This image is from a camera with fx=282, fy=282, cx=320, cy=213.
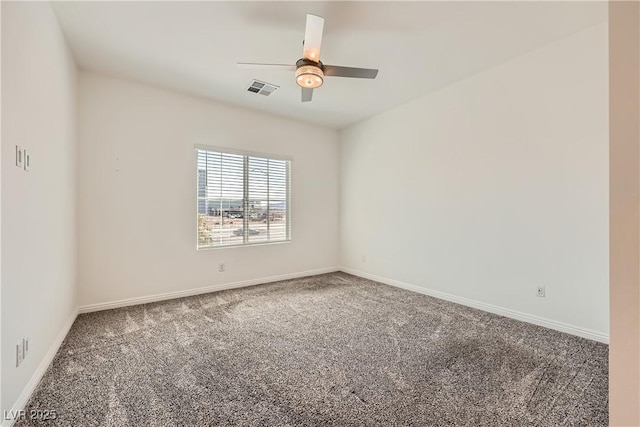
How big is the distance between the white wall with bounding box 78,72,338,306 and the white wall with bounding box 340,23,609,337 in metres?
2.11

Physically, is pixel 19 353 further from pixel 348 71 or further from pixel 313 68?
pixel 348 71

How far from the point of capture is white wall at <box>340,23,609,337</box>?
254cm

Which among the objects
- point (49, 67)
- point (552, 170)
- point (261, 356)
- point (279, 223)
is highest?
point (49, 67)

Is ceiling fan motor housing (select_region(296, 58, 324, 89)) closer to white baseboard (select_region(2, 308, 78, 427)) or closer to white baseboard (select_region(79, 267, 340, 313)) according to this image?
white baseboard (select_region(2, 308, 78, 427))

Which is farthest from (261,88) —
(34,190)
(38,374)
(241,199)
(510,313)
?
(510,313)

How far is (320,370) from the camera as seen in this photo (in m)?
2.05

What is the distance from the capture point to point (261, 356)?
226cm

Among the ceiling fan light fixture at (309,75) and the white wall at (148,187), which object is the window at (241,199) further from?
the ceiling fan light fixture at (309,75)

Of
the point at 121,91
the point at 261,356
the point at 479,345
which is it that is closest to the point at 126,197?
the point at 121,91

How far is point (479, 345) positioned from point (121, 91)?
4669mm

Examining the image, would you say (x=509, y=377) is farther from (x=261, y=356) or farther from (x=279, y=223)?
(x=279, y=223)

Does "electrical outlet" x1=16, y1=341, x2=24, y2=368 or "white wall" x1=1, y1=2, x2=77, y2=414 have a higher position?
"white wall" x1=1, y1=2, x2=77, y2=414

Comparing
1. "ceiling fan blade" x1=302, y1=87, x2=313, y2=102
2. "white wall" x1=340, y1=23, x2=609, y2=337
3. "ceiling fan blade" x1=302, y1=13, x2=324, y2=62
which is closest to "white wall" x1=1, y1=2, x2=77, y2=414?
"ceiling fan blade" x1=302, y1=13, x2=324, y2=62

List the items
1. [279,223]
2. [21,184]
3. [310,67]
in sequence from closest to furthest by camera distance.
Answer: [21,184] < [310,67] < [279,223]
